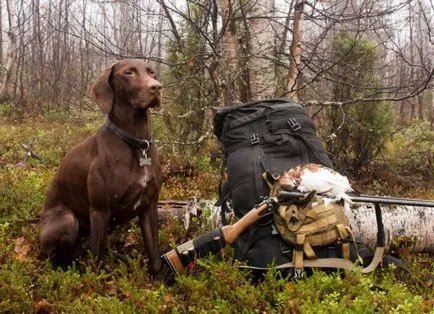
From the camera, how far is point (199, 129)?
754cm

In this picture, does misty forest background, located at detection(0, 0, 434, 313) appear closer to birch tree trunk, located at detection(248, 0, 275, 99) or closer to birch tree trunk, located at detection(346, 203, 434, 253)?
birch tree trunk, located at detection(248, 0, 275, 99)

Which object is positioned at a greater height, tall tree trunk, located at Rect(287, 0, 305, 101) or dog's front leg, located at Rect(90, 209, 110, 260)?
tall tree trunk, located at Rect(287, 0, 305, 101)

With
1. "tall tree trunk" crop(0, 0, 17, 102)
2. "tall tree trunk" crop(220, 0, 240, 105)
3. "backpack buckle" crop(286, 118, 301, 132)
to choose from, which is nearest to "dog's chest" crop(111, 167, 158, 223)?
"backpack buckle" crop(286, 118, 301, 132)

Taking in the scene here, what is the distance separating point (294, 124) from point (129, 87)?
129 cm

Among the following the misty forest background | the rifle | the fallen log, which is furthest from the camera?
the fallen log

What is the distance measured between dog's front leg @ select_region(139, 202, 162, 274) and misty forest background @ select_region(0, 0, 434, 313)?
13 centimetres

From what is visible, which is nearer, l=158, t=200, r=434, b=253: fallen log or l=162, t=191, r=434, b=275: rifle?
l=162, t=191, r=434, b=275: rifle

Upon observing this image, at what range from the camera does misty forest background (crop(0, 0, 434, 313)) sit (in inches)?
131

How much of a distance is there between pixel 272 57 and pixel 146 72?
3.13m

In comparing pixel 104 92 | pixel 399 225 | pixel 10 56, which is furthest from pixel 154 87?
pixel 10 56

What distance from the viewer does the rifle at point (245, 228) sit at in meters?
3.44

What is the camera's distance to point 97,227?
3.79 metres

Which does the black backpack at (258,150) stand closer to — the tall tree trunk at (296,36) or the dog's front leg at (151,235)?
the dog's front leg at (151,235)

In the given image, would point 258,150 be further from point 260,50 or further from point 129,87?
point 260,50
